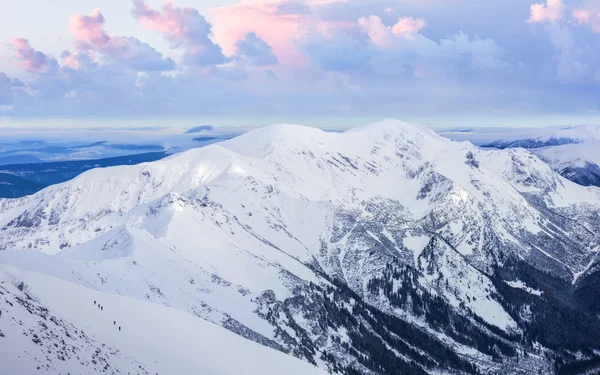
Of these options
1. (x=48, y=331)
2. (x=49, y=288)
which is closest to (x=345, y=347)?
(x=49, y=288)

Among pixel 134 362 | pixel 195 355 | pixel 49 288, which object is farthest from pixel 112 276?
pixel 134 362

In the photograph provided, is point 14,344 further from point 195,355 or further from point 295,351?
point 295,351

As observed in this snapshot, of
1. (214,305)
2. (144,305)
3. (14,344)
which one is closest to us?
(14,344)

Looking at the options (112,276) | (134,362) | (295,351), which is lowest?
(295,351)

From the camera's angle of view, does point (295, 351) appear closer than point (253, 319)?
Yes

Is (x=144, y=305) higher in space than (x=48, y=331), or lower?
lower

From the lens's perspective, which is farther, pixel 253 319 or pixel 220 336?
pixel 253 319

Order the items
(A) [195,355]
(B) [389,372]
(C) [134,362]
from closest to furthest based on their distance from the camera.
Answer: (C) [134,362], (A) [195,355], (B) [389,372]

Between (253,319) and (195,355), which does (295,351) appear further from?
(195,355)

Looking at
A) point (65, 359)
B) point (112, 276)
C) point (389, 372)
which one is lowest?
point (389, 372)
